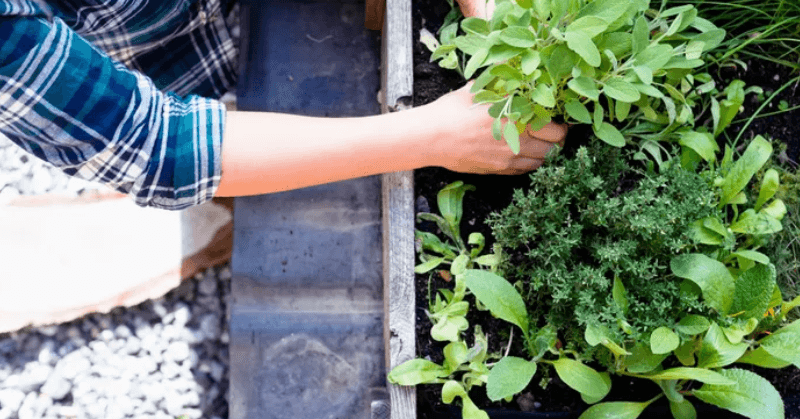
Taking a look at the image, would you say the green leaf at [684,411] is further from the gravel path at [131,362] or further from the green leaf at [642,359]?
the gravel path at [131,362]

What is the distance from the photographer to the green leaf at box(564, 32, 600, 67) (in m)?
0.70

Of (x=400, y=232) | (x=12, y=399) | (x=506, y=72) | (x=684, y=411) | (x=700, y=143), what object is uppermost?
(x=506, y=72)

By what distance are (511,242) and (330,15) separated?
29.0 inches

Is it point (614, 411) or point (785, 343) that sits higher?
point (785, 343)

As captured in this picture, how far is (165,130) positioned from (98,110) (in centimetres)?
8

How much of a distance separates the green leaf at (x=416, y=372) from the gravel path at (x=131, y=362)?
0.63m

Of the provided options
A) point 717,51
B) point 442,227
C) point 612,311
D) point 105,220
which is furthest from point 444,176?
point 105,220

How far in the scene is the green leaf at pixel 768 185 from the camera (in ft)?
3.11

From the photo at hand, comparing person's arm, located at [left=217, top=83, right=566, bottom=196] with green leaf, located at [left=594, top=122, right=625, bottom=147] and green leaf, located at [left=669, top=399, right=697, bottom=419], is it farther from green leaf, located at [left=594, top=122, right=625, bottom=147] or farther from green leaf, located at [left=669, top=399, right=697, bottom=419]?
green leaf, located at [left=669, top=399, right=697, bottom=419]

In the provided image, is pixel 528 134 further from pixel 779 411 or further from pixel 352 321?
pixel 352 321

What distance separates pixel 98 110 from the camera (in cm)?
82

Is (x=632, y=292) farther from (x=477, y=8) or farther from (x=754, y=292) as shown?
(x=477, y=8)

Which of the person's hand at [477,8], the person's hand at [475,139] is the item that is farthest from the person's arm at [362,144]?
the person's hand at [477,8]

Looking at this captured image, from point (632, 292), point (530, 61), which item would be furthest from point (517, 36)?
point (632, 292)
